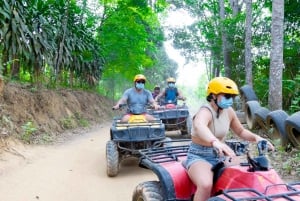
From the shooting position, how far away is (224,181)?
3248 millimetres

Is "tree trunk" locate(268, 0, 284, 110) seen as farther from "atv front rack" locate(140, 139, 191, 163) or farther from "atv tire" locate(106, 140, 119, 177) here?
"atv front rack" locate(140, 139, 191, 163)

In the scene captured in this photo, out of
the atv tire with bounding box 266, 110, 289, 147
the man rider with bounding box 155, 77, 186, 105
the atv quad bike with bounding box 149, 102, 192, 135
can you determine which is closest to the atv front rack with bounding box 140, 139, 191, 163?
the atv tire with bounding box 266, 110, 289, 147

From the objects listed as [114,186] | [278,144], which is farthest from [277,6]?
[114,186]

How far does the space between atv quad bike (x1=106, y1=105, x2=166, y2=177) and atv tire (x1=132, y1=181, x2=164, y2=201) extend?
2636mm

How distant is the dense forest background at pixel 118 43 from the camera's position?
389 inches

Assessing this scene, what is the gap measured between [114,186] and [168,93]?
5.79 m

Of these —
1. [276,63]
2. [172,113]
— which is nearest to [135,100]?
[172,113]

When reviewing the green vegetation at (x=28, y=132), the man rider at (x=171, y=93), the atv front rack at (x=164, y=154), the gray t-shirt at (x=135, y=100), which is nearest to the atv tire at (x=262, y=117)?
the gray t-shirt at (x=135, y=100)

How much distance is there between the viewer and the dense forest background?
9875 mm

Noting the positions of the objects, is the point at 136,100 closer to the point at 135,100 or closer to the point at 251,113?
the point at 135,100

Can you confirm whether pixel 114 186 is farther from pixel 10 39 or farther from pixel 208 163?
pixel 10 39

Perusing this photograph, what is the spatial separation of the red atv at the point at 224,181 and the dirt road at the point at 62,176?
161 cm

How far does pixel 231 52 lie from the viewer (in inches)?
637

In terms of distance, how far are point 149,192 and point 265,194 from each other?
1.29m
